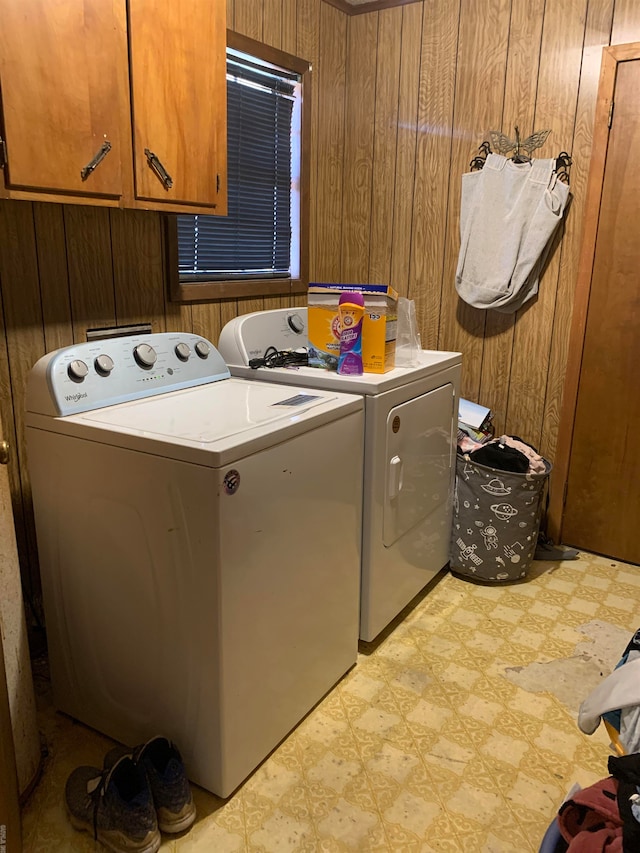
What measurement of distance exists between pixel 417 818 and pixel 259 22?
2.69 m

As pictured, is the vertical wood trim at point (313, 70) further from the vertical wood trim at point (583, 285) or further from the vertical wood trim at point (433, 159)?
the vertical wood trim at point (583, 285)

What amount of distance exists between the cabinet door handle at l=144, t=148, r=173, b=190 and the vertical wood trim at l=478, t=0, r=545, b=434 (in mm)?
1625

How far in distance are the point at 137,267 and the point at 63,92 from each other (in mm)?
687

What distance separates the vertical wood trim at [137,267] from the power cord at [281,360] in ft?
1.18

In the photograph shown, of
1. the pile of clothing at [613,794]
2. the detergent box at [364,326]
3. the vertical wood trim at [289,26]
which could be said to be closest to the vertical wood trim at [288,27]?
the vertical wood trim at [289,26]

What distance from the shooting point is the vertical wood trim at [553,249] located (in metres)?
2.48

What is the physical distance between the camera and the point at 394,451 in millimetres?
2037

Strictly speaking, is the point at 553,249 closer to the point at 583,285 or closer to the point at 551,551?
the point at 583,285

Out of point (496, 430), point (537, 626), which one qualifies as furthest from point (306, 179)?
point (537, 626)

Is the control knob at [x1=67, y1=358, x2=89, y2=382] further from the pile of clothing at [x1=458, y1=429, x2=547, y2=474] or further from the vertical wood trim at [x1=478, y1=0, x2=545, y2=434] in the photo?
the vertical wood trim at [x1=478, y1=0, x2=545, y2=434]

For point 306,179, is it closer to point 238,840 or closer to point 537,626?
point 537,626

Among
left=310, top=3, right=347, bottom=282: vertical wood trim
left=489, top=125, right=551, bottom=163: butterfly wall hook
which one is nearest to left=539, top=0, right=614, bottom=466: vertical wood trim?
left=489, top=125, right=551, bottom=163: butterfly wall hook

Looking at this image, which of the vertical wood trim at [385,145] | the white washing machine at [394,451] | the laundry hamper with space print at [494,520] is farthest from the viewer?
the vertical wood trim at [385,145]

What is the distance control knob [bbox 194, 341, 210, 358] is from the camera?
2039mm
